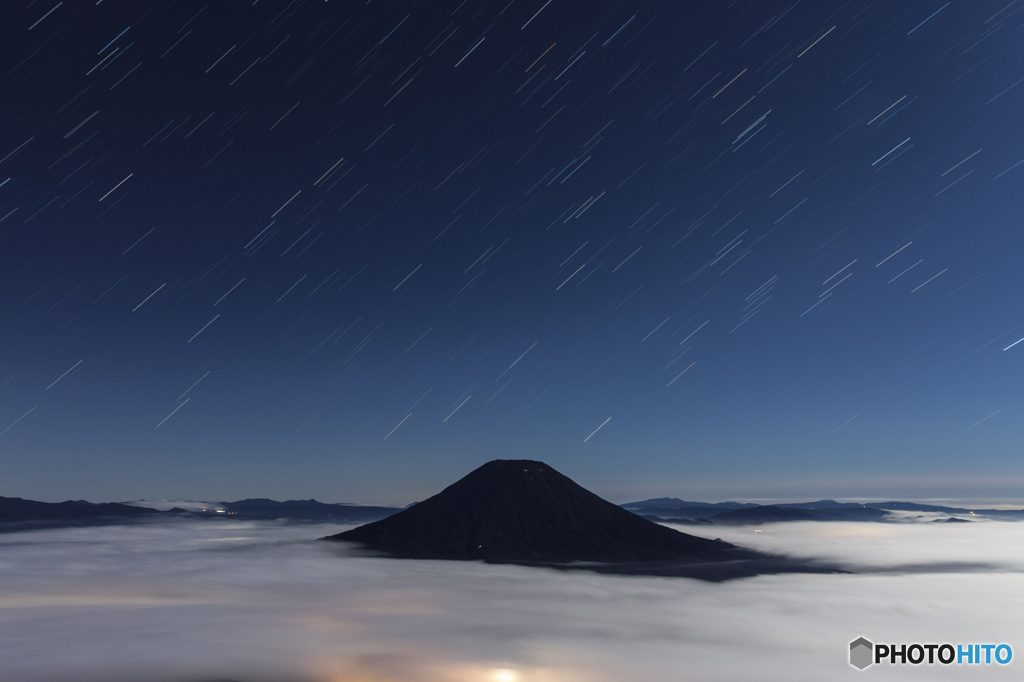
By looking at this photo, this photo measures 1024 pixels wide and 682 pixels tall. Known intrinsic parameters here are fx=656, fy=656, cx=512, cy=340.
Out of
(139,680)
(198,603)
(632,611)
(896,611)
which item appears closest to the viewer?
(139,680)

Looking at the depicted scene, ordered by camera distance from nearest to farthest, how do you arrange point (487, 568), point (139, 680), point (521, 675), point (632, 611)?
point (139, 680)
point (521, 675)
point (632, 611)
point (487, 568)

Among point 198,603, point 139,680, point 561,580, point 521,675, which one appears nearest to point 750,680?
point 521,675

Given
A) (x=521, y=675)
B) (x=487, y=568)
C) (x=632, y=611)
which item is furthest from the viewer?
(x=487, y=568)

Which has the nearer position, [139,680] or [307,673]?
[139,680]

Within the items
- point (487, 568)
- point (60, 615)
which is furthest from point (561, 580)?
point (60, 615)

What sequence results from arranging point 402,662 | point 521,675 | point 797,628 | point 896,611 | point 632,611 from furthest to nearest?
point 896,611, point 632,611, point 797,628, point 402,662, point 521,675

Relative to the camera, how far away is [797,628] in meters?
141

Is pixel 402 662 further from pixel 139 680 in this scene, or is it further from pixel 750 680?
pixel 750 680

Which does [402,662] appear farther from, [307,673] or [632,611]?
[632,611]

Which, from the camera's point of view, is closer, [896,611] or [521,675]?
[521,675]

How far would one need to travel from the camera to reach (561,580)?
187625 millimetres

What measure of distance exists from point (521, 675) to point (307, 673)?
29.2 meters

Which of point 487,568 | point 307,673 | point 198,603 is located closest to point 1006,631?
point 487,568

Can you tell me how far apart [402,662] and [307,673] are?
1417 centimetres
